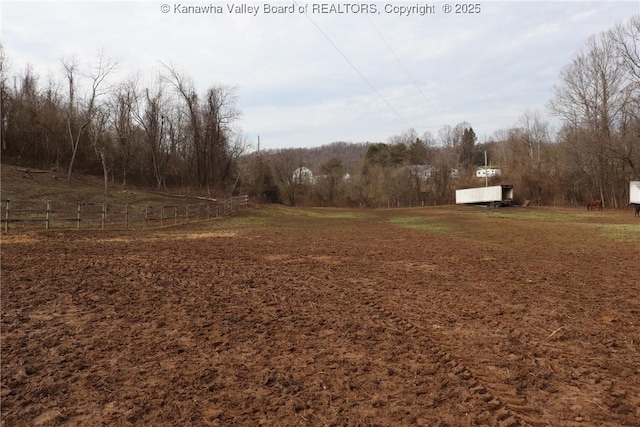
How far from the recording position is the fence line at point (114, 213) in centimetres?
2044

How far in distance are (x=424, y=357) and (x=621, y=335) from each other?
9.02 ft

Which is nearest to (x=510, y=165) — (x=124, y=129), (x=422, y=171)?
(x=422, y=171)

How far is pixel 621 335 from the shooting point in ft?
16.5

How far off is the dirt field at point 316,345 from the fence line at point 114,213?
1210 cm

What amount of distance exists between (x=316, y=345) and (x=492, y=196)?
47.1 meters

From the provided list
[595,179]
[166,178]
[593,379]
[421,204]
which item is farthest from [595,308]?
[421,204]

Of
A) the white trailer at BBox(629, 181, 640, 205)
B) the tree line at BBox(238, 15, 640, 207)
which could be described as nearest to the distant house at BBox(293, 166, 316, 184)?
the tree line at BBox(238, 15, 640, 207)

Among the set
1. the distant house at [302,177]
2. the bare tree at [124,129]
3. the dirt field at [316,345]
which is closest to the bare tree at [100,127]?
the bare tree at [124,129]

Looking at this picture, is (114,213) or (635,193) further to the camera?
(635,193)

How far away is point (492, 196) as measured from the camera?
47031 mm

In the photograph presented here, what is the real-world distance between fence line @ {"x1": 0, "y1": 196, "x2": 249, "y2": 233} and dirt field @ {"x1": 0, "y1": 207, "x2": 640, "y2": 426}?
39.7 ft

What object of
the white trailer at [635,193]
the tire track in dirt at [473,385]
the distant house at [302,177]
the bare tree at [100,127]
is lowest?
the tire track in dirt at [473,385]

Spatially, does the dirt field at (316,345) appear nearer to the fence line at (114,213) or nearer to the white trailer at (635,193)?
the fence line at (114,213)

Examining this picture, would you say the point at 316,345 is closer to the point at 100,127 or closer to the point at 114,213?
the point at 114,213
